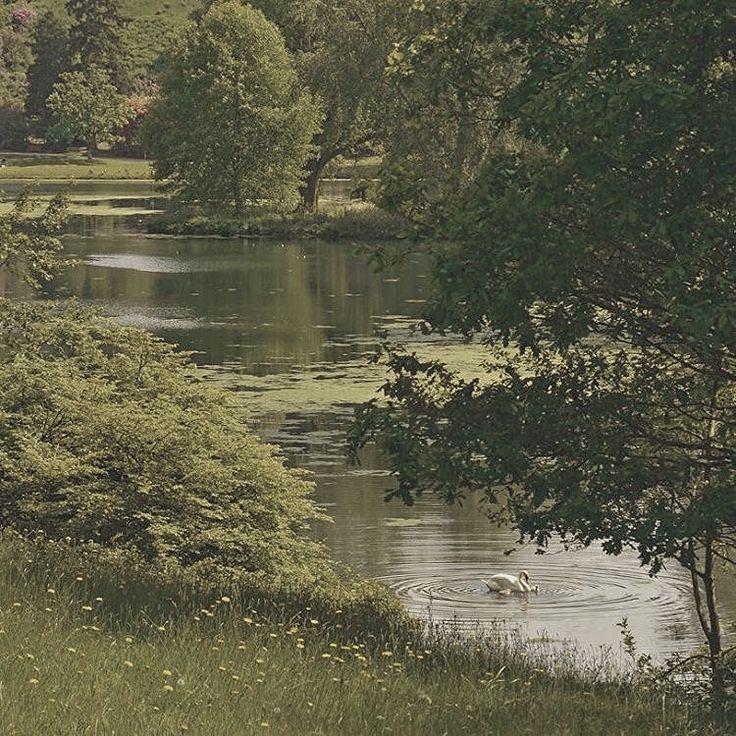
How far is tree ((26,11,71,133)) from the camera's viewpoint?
178 metres

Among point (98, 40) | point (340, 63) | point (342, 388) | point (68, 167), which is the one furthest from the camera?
point (98, 40)

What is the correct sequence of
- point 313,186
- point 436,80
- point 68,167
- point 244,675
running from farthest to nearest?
point 68,167, point 313,186, point 436,80, point 244,675

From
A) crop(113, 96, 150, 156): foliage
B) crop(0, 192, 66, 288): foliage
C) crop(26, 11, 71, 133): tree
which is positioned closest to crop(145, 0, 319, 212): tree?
crop(0, 192, 66, 288): foliage

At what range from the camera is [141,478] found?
55.3ft

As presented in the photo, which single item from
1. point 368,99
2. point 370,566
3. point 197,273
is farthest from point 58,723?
point 368,99

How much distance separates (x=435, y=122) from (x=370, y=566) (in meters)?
8.55

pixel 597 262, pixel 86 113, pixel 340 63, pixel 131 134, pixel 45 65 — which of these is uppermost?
pixel 45 65

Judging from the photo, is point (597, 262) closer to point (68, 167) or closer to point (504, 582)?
point (504, 582)

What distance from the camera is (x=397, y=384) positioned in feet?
46.8

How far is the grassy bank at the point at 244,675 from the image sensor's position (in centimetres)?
856

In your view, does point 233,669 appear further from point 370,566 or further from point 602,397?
point 370,566

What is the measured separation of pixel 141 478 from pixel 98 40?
584ft

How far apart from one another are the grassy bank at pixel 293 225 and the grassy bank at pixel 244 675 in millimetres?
63431

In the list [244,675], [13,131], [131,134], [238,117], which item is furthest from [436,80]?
[13,131]
